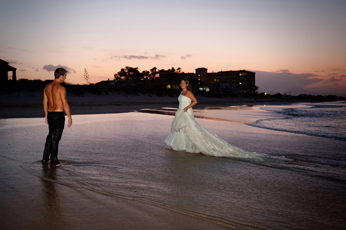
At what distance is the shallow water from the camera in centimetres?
304

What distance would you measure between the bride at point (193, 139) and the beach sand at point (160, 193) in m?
0.37

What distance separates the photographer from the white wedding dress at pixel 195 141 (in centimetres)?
628

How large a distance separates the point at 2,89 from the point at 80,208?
2993cm

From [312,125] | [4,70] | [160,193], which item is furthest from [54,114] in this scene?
[4,70]

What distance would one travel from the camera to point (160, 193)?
11.9ft

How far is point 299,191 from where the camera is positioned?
12.6 feet

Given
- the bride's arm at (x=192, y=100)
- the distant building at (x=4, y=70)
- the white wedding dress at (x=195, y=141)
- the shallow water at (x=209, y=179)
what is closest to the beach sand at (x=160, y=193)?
the shallow water at (x=209, y=179)

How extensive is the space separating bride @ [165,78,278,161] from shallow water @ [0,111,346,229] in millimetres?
345

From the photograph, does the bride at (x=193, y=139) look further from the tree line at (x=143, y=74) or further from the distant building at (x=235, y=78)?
the distant building at (x=235, y=78)

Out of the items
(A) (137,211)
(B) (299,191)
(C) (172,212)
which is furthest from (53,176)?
(B) (299,191)

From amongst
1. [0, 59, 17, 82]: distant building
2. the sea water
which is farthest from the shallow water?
[0, 59, 17, 82]: distant building

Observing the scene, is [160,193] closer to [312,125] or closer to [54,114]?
[54,114]

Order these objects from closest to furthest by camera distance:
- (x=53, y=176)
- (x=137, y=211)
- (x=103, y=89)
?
(x=137, y=211) < (x=53, y=176) < (x=103, y=89)

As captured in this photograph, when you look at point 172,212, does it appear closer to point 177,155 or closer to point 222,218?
point 222,218
